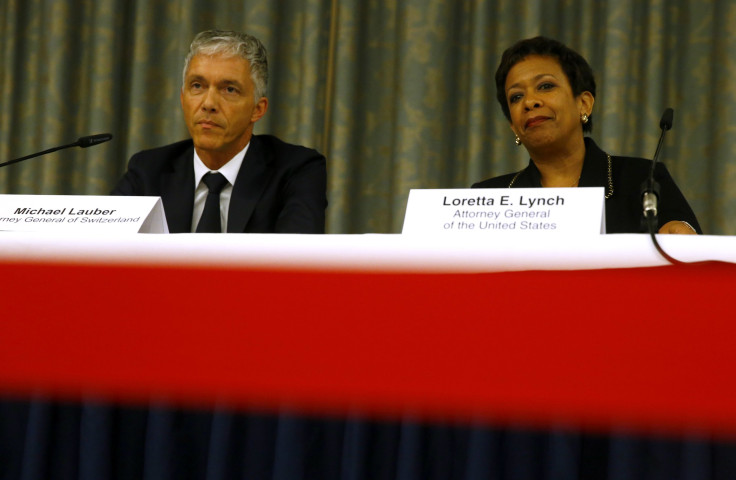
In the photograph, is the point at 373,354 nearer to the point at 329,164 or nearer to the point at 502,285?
the point at 502,285

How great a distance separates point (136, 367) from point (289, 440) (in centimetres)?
47

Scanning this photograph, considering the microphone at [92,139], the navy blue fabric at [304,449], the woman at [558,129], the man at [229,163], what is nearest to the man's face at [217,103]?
the man at [229,163]

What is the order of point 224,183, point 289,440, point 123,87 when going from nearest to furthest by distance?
point 289,440 < point 224,183 < point 123,87

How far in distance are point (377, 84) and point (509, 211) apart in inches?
77.7

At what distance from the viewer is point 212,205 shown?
1.75 m

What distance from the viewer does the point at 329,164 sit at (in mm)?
2932

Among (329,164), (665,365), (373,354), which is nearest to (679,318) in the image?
(665,365)

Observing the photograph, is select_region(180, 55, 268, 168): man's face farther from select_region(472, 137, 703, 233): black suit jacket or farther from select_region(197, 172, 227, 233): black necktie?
select_region(472, 137, 703, 233): black suit jacket

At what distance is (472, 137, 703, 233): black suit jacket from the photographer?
1.76m

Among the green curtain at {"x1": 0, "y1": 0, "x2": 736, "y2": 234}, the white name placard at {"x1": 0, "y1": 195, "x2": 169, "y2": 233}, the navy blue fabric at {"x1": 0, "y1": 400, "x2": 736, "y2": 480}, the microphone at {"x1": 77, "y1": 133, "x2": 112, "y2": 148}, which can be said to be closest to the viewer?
the navy blue fabric at {"x1": 0, "y1": 400, "x2": 736, "y2": 480}

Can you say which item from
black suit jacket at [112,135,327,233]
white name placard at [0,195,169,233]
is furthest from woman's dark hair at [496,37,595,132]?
white name placard at [0,195,169,233]

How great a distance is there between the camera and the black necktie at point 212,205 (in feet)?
5.60

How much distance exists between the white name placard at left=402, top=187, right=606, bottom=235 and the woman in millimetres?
808

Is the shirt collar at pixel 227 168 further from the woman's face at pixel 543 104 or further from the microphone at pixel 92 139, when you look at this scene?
the woman's face at pixel 543 104
